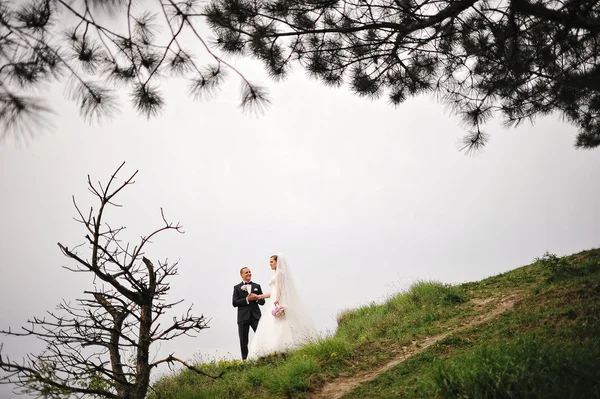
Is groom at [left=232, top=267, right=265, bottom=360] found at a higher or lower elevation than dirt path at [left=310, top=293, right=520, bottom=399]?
higher

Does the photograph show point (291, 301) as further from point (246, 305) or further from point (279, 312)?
point (246, 305)

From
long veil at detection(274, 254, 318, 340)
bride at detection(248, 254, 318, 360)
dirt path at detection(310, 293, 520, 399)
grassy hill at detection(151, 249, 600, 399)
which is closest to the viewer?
grassy hill at detection(151, 249, 600, 399)

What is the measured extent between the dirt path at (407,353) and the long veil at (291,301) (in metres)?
2.18

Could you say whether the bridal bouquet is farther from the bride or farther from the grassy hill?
the grassy hill

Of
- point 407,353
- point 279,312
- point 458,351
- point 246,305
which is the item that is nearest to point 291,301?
point 279,312

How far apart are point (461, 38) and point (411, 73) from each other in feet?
2.90

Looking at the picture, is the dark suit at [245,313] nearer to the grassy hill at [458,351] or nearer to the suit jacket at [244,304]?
the suit jacket at [244,304]

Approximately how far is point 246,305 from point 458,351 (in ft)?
15.0

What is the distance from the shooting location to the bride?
803 centimetres

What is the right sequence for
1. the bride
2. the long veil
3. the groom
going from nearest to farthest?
1. the bride
2. the long veil
3. the groom

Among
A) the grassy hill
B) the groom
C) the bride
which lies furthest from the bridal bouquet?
the grassy hill

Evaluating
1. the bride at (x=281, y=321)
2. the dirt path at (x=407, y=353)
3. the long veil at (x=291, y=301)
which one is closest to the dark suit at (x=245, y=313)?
the bride at (x=281, y=321)

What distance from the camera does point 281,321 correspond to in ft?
27.3

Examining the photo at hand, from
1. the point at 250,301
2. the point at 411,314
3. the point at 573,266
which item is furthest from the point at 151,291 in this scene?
the point at 573,266
